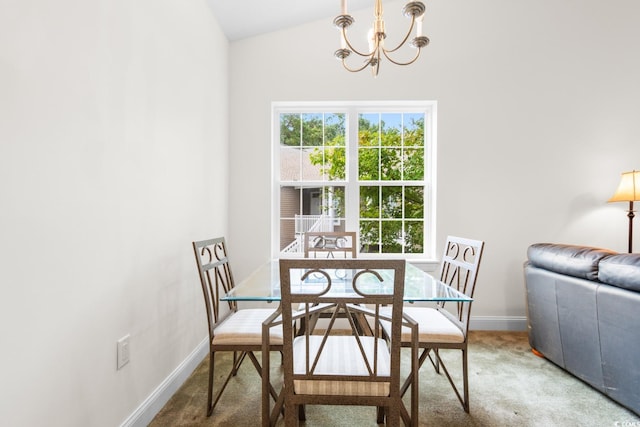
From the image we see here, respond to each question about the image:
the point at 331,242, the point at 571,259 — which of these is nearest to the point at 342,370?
the point at 331,242

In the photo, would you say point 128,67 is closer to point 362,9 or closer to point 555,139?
point 362,9

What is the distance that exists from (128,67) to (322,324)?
245cm

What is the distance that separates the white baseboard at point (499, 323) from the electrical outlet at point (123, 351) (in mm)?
2797

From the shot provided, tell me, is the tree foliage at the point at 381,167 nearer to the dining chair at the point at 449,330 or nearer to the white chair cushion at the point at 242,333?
the dining chair at the point at 449,330

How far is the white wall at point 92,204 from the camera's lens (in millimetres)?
963

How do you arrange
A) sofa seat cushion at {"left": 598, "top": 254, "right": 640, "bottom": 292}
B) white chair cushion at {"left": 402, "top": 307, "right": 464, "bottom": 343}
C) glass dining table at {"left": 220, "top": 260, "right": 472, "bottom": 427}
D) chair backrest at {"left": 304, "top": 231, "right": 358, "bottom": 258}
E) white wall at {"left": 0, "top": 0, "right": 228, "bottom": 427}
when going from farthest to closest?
1. chair backrest at {"left": 304, "top": 231, "right": 358, "bottom": 258}
2. white chair cushion at {"left": 402, "top": 307, "right": 464, "bottom": 343}
3. sofa seat cushion at {"left": 598, "top": 254, "right": 640, "bottom": 292}
4. glass dining table at {"left": 220, "top": 260, "right": 472, "bottom": 427}
5. white wall at {"left": 0, "top": 0, "right": 228, "bottom": 427}

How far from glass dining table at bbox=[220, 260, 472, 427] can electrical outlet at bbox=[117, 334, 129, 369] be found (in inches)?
18.9

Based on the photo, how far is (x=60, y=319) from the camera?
111 centimetres

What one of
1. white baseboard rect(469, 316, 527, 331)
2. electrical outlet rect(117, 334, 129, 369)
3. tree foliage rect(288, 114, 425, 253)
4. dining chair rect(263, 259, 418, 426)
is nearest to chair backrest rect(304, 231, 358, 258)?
tree foliage rect(288, 114, 425, 253)

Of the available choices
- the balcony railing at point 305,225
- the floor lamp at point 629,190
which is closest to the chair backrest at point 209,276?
the balcony railing at point 305,225

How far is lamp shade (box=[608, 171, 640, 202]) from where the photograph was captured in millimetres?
2541

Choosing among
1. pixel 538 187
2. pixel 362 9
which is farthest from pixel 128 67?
pixel 538 187

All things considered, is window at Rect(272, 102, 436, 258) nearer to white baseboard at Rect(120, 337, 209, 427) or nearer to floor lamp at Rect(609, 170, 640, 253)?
white baseboard at Rect(120, 337, 209, 427)

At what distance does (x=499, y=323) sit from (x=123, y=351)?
120 inches
